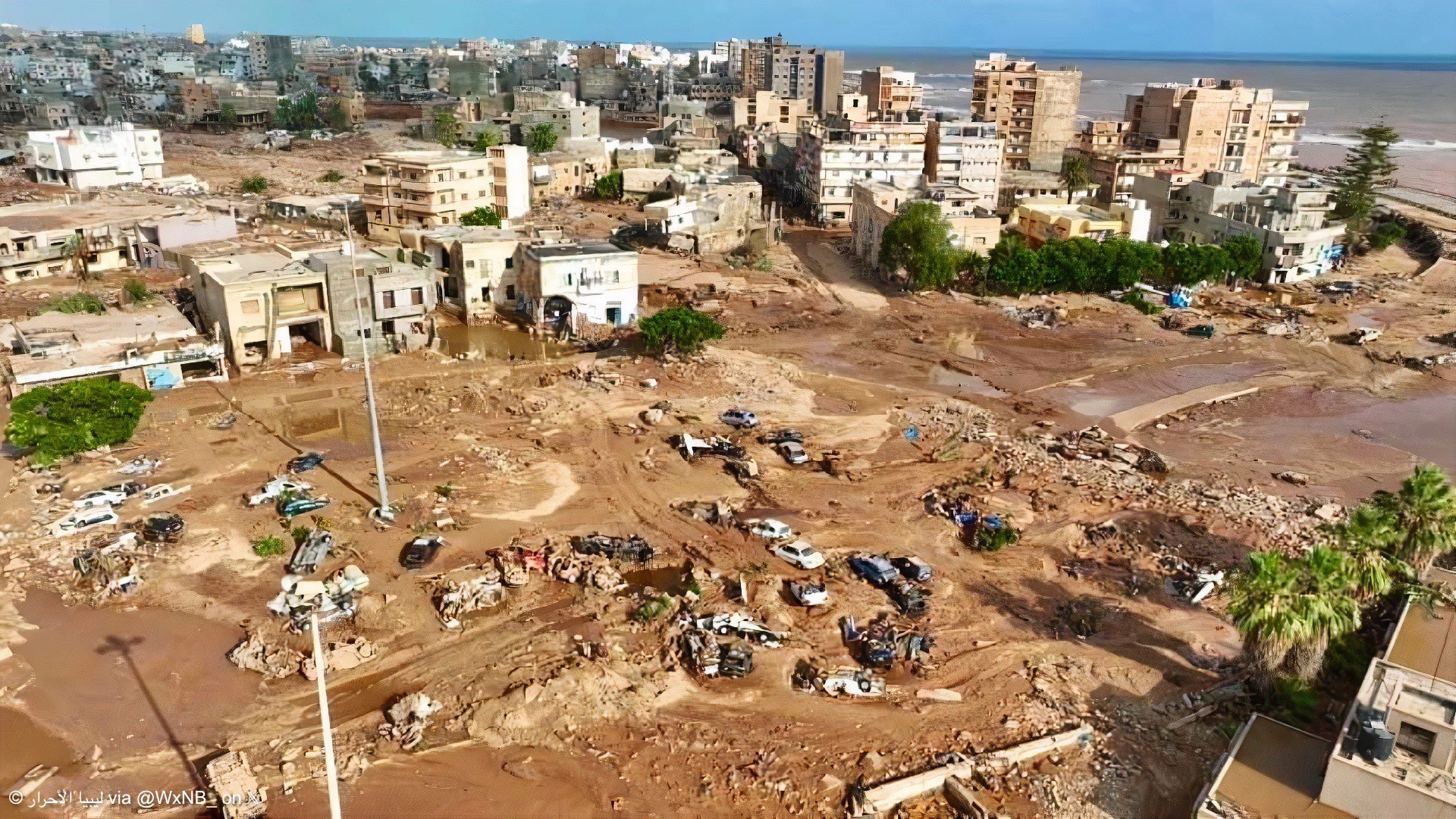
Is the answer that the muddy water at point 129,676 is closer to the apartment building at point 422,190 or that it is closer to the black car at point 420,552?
the black car at point 420,552

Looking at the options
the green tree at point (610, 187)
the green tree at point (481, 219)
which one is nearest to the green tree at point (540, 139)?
the green tree at point (610, 187)

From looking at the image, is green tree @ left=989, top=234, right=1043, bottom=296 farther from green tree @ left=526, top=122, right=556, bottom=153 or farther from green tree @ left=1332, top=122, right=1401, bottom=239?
green tree @ left=526, top=122, right=556, bottom=153

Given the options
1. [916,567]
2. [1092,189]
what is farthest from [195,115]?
[916,567]

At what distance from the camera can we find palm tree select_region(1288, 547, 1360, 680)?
63.0 feet

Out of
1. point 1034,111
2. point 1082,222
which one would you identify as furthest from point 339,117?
point 1082,222

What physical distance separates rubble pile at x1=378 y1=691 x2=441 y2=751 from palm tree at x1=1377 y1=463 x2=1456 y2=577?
22373 mm

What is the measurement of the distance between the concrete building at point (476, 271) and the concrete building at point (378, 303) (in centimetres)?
411

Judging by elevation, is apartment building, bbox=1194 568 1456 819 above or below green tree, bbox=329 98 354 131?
below

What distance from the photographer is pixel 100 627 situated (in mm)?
22828

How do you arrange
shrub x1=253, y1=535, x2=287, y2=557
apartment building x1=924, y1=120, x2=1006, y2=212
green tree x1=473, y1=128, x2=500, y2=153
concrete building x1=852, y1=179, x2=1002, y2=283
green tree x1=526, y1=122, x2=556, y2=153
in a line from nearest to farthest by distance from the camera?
shrub x1=253, y1=535, x2=287, y2=557
concrete building x1=852, y1=179, x2=1002, y2=283
apartment building x1=924, y1=120, x2=1006, y2=212
green tree x1=473, y1=128, x2=500, y2=153
green tree x1=526, y1=122, x2=556, y2=153

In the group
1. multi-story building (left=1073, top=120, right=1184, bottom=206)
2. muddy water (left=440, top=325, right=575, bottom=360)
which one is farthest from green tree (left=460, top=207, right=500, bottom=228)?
multi-story building (left=1073, top=120, right=1184, bottom=206)

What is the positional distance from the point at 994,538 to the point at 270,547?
67.1ft

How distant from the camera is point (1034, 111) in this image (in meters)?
91.1

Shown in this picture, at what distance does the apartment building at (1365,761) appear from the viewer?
15.9 meters
